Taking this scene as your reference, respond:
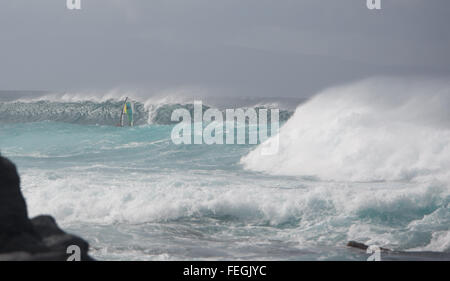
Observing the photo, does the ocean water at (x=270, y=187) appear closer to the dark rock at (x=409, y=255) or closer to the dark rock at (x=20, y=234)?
the dark rock at (x=409, y=255)

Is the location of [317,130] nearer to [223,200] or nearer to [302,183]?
[302,183]

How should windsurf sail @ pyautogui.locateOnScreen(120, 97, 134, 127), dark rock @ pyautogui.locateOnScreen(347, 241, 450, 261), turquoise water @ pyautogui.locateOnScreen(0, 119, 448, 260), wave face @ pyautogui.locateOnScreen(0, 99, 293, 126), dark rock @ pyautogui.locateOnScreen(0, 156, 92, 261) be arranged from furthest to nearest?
wave face @ pyautogui.locateOnScreen(0, 99, 293, 126)
windsurf sail @ pyautogui.locateOnScreen(120, 97, 134, 127)
turquoise water @ pyautogui.locateOnScreen(0, 119, 448, 260)
dark rock @ pyautogui.locateOnScreen(347, 241, 450, 261)
dark rock @ pyautogui.locateOnScreen(0, 156, 92, 261)

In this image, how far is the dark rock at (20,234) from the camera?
13.7 feet

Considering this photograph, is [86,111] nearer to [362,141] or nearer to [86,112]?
[86,112]

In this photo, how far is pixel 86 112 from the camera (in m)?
38.2

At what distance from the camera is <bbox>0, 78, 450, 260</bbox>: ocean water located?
9.06 metres

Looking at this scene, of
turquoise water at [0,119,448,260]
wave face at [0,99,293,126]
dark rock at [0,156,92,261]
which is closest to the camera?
dark rock at [0,156,92,261]

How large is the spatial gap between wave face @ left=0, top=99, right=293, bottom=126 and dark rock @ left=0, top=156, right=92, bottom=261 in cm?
3062

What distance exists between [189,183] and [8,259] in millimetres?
9260

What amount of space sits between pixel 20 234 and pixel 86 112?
34839 mm

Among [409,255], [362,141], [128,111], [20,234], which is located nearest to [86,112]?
[128,111]

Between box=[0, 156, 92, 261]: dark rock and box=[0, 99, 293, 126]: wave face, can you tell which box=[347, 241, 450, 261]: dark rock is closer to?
box=[0, 156, 92, 261]: dark rock

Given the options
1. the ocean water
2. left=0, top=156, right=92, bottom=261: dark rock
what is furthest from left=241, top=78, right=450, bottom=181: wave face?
left=0, top=156, right=92, bottom=261: dark rock

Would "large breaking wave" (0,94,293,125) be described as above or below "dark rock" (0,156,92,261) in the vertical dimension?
above
